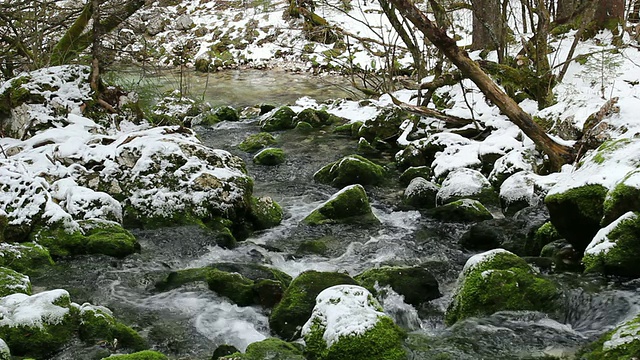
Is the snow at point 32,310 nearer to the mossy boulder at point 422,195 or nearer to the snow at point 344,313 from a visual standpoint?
the snow at point 344,313

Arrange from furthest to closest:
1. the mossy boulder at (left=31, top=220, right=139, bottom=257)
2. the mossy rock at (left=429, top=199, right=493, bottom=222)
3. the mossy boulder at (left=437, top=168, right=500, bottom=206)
Result: the mossy boulder at (left=437, top=168, right=500, bottom=206), the mossy rock at (left=429, top=199, right=493, bottom=222), the mossy boulder at (left=31, top=220, right=139, bottom=257)

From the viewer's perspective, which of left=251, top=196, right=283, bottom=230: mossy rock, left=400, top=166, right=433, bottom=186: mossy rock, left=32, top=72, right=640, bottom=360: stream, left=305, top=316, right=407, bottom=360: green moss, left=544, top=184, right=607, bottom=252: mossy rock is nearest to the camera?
left=305, top=316, right=407, bottom=360: green moss

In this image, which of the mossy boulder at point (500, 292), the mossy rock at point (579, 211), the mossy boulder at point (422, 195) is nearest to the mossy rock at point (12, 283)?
the mossy boulder at point (500, 292)

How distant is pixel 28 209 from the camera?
625 centimetres

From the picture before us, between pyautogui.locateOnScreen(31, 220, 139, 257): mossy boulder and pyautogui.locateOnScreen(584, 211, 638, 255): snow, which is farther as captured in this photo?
pyautogui.locateOnScreen(31, 220, 139, 257): mossy boulder

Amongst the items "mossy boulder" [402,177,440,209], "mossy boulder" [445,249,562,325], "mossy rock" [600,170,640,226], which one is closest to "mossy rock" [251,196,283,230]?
"mossy boulder" [402,177,440,209]

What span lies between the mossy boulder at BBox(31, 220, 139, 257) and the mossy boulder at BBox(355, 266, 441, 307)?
8.73ft

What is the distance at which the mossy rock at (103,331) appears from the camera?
425 centimetres

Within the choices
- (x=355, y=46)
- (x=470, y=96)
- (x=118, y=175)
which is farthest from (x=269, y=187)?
(x=355, y=46)

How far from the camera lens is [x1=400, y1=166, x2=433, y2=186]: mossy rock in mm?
9328

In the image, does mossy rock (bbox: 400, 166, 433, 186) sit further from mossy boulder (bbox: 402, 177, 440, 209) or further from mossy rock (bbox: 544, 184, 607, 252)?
mossy rock (bbox: 544, 184, 607, 252)

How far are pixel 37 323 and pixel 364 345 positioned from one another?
2374 mm

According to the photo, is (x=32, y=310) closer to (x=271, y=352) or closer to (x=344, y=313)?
(x=271, y=352)

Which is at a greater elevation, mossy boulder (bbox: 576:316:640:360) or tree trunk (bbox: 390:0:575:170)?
tree trunk (bbox: 390:0:575:170)
